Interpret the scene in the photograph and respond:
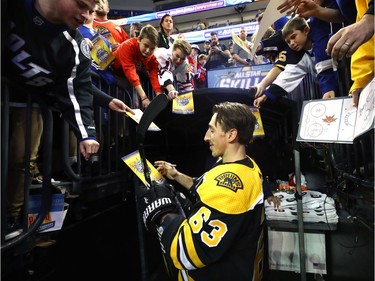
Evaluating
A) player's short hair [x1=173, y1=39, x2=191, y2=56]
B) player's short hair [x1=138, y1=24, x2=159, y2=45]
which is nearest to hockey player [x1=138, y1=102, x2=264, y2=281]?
player's short hair [x1=138, y1=24, x2=159, y2=45]

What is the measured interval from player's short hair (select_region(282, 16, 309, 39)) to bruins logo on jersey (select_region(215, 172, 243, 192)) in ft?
5.51

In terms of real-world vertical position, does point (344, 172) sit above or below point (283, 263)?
above

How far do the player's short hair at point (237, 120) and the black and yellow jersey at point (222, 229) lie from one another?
0.54 feet

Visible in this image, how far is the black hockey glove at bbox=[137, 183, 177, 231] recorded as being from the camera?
148 centimetres

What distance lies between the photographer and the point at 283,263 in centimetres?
249

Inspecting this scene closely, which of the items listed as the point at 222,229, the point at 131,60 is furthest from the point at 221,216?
the point at 131,60

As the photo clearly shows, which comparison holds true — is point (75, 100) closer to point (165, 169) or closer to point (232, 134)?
point (165, 169)

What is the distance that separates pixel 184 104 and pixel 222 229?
1.39m

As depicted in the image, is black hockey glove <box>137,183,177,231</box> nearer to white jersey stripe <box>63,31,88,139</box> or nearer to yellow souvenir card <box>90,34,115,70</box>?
white jersey stripe <box>63,31,88,139</box>

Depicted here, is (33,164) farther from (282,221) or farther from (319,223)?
(319,223)

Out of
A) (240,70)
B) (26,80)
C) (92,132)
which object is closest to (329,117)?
(92,132)

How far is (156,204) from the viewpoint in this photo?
1505 mm

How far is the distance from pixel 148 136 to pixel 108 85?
1.14 metres

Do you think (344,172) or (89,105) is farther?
(89,105)
